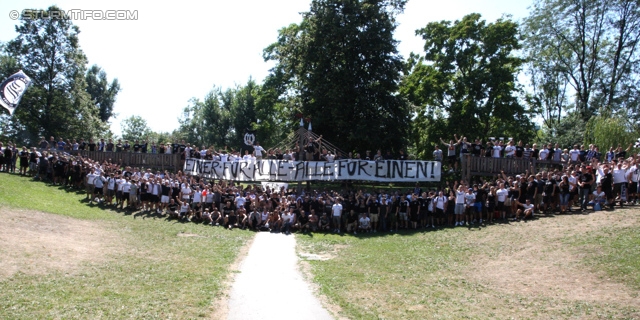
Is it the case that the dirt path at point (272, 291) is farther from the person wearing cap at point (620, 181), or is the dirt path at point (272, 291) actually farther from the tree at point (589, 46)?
the tree at point (589, 46)

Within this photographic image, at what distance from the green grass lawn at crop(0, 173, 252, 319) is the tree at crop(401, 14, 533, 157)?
23955mm

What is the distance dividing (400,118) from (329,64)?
256 inches

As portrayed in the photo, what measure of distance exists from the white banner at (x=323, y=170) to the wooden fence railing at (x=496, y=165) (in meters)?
1.74

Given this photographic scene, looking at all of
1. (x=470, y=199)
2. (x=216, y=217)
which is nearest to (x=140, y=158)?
(x=216, y=217)

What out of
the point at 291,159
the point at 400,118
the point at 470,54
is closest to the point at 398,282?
the point at 291,159

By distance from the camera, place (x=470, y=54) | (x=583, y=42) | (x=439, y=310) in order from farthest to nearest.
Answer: (x=583, y=42), (x=470, y=54), (x=439, y=310)

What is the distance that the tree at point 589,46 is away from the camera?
40.8m

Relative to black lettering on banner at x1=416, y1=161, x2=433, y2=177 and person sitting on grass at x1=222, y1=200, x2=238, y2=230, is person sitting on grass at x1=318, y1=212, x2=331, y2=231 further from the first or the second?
black lettering on banner at x1=416, y1=161, x2=433, y2=177

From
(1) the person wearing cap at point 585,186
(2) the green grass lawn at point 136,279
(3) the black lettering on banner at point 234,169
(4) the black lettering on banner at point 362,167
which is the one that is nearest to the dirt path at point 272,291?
(2) the green grass lawn at point 136,279

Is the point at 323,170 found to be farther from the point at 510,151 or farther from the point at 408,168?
the point at 510,151

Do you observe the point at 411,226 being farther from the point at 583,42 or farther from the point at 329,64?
the point at 583,42

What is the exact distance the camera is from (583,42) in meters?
43.1

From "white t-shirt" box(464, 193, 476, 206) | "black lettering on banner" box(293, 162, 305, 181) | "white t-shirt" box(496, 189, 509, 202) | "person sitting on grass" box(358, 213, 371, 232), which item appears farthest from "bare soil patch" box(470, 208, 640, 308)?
"black lettering on banner" box(293, 162, 305, 181)

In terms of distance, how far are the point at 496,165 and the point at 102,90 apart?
66.7 meters
